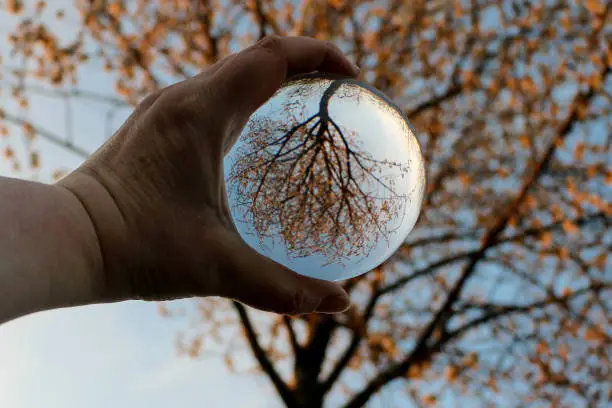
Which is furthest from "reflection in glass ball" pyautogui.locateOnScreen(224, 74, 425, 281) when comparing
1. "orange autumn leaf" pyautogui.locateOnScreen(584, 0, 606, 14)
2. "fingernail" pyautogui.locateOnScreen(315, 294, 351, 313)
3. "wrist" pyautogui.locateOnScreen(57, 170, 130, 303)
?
"orange autumn leaf" pyautogui.locateOnScreen(584, 0, 606, 14)

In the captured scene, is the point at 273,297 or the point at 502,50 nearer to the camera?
the point at 273,297

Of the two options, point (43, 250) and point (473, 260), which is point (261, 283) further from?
point (473, 260)

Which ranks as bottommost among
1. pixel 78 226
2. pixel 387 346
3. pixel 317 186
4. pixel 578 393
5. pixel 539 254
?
pixel 578 393

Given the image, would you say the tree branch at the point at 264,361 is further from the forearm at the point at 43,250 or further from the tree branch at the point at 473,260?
the forearm at the point at 43,250

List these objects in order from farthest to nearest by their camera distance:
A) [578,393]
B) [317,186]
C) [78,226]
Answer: [578,393] < [317,186] < [78,226]

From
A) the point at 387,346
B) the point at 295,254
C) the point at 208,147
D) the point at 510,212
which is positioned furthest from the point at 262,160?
the point at 387,346

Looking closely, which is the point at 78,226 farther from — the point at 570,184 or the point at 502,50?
the point at 502,50

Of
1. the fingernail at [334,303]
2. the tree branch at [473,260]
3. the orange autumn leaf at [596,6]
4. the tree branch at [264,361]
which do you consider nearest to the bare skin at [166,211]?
the fingernail at [334,303]
